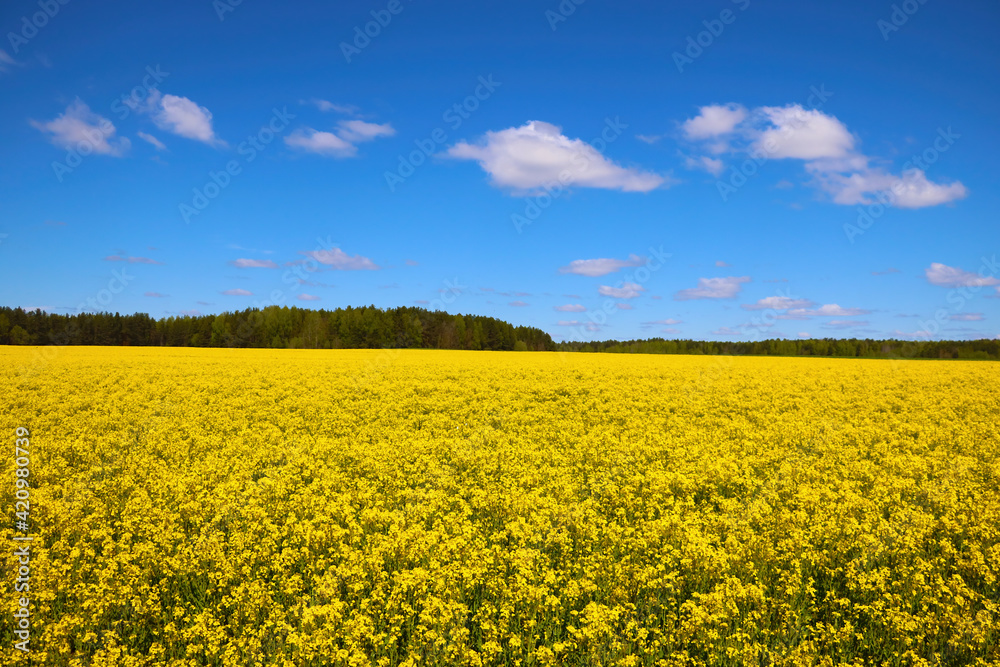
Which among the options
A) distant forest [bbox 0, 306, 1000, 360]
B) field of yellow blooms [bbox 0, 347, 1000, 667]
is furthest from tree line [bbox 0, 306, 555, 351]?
field of yellow blooms [bbox 0, 347, 1000, 667]

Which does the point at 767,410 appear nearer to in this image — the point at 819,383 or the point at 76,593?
the point at 819,383

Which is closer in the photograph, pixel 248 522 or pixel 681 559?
pixel 681 559

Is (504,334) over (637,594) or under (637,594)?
over

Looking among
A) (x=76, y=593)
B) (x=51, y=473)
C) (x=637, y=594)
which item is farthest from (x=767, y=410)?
(x=51, y=473)

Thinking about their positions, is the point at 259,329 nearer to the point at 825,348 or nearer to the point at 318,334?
the point at 318,334

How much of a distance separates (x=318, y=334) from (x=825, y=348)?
282 ft

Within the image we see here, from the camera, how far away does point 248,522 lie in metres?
7.73

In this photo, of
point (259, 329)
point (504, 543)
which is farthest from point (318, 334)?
point (504, 543)

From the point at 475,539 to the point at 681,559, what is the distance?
9.12 ft

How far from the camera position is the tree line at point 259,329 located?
82.6 metres

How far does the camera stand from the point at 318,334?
85.3 metres

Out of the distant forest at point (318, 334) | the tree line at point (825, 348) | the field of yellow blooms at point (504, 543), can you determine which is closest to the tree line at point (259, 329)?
the distant forest at point (318, 334)

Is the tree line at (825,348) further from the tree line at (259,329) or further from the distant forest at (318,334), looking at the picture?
the tree line at (259,329)

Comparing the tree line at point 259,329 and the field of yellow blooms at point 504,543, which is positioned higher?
the tree line at point 259,329
